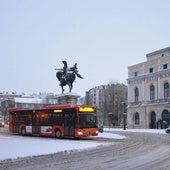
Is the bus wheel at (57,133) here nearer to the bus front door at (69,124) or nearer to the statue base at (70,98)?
the bus front door at (69,124)

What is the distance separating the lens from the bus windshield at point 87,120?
32.1 m

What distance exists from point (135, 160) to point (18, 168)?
500 centimetres

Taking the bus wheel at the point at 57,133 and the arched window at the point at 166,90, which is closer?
the bus wheel at the point at 57,133

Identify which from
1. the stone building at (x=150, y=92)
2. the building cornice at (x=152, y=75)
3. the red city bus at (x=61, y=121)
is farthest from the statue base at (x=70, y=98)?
the building cornice at (x=152, y=75)

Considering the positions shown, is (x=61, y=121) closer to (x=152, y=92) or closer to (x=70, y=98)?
(x=70, y=98)

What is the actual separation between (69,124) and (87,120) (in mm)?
1470

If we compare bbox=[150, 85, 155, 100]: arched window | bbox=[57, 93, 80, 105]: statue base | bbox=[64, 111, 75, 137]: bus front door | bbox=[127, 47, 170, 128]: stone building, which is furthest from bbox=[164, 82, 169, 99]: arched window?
bbox=[64, 111, 75, 137]: bus front door

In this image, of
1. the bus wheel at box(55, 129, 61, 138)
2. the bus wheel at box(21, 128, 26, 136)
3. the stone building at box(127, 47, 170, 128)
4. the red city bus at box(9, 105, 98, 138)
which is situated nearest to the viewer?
the red city bus at box(9, 105, 98, 138)

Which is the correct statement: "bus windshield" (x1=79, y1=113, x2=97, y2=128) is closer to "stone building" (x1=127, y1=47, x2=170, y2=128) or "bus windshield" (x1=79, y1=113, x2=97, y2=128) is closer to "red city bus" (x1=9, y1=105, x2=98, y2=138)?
"red city bus" (x1=9, y1=105, x2=98, y2=138)

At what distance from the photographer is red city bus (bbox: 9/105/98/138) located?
1264 inches

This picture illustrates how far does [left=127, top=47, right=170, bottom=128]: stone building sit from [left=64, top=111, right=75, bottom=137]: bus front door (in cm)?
3639

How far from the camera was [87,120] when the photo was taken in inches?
A: 1278

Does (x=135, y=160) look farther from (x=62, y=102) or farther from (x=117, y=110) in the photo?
(x=117, y=110)

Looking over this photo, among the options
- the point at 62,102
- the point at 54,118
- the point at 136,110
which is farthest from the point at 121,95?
the point at 54,118
